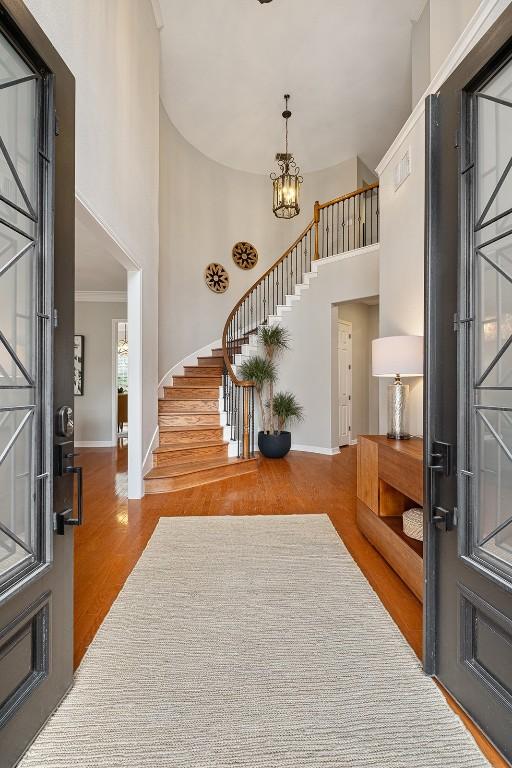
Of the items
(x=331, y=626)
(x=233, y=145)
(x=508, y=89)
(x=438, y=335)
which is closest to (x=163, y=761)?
(x=331, y=626)

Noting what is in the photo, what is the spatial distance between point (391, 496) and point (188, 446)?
294 centimetres

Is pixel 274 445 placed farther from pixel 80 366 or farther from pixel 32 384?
pixel 32 384

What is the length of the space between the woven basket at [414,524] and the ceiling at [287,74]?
5.33 metres

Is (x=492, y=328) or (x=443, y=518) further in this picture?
(x=443, y=518)

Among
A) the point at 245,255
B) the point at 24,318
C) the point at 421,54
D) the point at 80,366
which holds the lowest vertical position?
the point at 24,318

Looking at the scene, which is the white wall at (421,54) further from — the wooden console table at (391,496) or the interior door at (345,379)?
the wooden console table at (391,496)

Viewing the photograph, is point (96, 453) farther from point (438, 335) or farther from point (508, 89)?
point (508, 89)

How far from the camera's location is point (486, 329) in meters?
1.41

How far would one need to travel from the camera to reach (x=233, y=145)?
7336 mm

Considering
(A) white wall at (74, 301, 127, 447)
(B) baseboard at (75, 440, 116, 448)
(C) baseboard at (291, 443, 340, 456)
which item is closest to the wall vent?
(C) baseboard at (291, 443, 340, 456)

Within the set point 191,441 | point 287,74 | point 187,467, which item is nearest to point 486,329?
point 187,467

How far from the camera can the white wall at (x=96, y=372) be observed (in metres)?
7.66

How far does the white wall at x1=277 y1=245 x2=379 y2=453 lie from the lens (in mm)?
6555

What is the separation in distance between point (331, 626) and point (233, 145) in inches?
302
